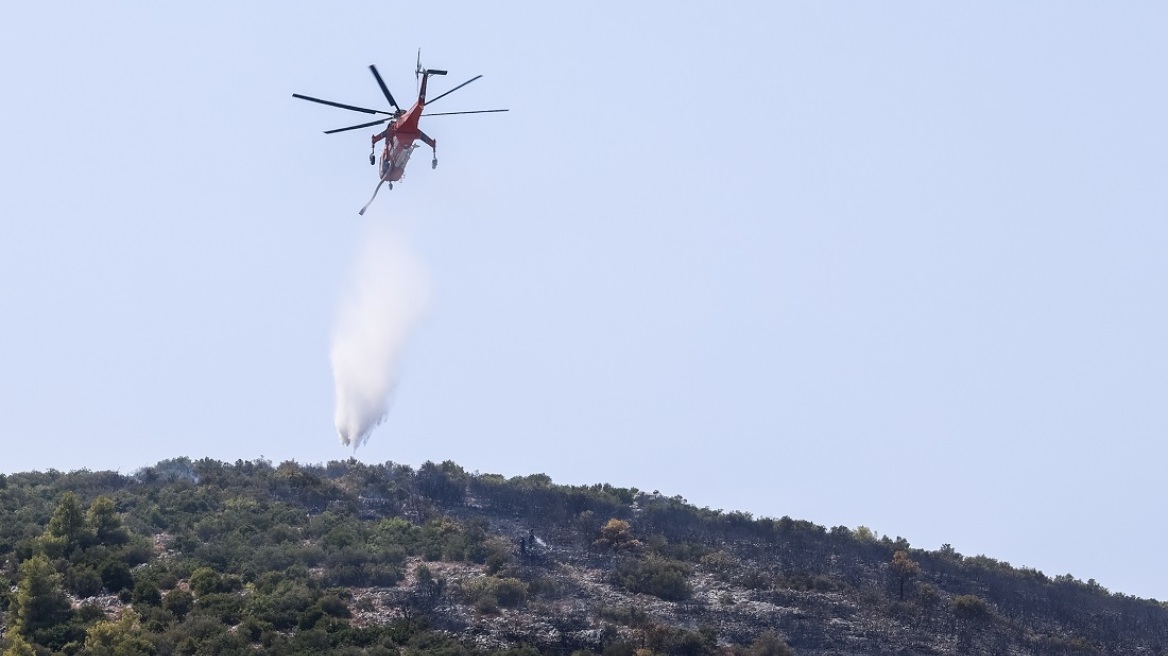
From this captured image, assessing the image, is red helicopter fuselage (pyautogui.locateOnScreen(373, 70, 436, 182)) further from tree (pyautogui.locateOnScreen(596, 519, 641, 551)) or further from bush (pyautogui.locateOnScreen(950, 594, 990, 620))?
bush (pyautogui.locateOnScreen(950, 594, 990, 620))

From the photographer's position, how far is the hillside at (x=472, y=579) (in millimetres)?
62250

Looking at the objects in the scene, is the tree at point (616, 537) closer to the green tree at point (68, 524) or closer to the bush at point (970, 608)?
the bush at point (970, 608)

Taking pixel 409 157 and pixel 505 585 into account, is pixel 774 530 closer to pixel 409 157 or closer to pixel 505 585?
pixel 505 585

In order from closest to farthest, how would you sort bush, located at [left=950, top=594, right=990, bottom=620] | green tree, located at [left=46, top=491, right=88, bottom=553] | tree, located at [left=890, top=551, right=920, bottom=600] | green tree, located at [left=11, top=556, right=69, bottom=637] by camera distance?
green tree, located at [left=11, top=556, right=69, bottom=637] → green tree, located at [left=46, top=491, right=88, bottom=553] → bush, located at [left=950, top=594, right=990, bottom=620] → tree, located at [left=890, top=551, right=920, bottom=600]

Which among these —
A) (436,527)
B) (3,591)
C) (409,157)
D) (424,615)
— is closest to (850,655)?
(424,615)

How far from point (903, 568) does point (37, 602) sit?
39701mm

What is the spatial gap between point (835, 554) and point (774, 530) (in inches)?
174

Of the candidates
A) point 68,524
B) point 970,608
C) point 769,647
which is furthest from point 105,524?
point 970,608

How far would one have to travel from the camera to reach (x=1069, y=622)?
76.8m

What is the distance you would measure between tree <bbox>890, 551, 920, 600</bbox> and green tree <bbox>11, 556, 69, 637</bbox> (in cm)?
3806

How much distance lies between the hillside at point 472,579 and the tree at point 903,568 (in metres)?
0.09

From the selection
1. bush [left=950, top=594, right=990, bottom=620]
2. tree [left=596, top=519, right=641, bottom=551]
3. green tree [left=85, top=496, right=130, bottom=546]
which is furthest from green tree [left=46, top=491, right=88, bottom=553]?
bush [left=950, top=594, right=990, bottom=620]

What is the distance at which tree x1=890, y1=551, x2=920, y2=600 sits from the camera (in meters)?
79.1

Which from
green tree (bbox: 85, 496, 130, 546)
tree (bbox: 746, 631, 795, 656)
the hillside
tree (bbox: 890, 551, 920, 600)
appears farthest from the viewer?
tree (bbox: 890, 551, 920, 600)
